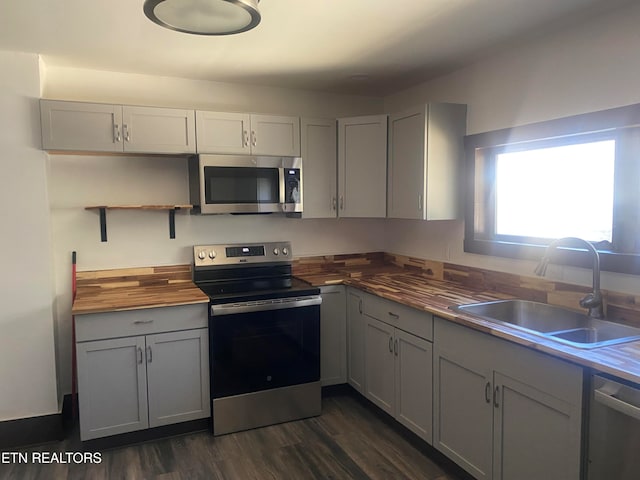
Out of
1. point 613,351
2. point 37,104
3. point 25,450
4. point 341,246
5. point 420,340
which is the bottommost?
point 25,450

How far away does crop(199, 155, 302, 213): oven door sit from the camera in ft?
10.2

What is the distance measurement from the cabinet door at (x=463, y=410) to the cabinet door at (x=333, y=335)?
1.01m

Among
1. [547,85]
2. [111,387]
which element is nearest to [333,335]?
[111,387]

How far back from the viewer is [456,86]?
322 centimetres

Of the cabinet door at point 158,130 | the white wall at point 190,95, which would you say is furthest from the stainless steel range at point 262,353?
the white wall at point 190,95

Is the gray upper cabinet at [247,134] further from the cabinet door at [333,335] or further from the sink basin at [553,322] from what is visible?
the sink basin at [553,322]

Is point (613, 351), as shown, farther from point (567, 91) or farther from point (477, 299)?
point (567, 91)

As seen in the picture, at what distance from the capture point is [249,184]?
3.24m

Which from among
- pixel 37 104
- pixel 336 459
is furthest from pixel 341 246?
pixel 37 104

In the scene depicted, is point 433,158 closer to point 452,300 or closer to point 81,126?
point 452,300

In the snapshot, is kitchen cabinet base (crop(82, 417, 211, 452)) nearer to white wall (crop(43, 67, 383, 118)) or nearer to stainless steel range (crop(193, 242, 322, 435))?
stainless steel range (crop(193, 242, 322, 435))

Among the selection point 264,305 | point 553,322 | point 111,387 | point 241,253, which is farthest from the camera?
point 241,253

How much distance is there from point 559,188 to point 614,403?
4.60 feet

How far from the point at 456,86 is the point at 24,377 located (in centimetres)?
341
